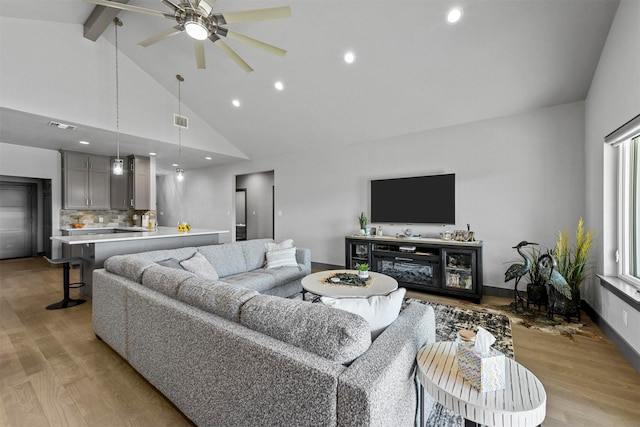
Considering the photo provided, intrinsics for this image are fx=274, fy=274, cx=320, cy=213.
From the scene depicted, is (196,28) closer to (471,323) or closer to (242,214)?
(471,323)

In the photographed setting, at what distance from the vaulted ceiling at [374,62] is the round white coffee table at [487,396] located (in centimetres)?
316

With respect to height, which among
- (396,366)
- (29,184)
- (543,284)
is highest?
(29,184)

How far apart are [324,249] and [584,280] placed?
3.91 m

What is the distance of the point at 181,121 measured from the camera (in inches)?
212

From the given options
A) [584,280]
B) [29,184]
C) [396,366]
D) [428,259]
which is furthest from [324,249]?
[29,184]

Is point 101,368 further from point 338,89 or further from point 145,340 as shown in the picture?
point 338,89

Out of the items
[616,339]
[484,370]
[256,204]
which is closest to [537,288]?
[616,339]

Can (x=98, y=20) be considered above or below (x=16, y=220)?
above

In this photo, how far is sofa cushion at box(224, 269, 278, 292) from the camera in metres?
3.03

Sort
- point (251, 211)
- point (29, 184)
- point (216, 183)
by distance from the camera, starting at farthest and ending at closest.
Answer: point (251, 211), point (216, 183), point (29, 184)

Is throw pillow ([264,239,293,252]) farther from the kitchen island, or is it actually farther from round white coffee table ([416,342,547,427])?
round white coffee table ([416,342,547,427])

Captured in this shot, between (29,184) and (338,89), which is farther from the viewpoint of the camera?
(29,184)

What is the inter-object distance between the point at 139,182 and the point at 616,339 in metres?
8.11

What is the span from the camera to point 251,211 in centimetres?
849
